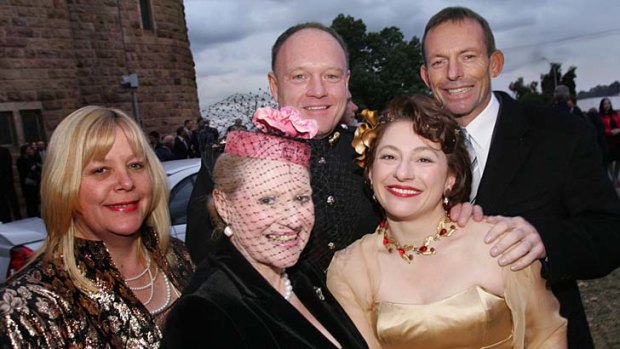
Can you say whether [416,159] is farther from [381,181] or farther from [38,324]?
[38,324]

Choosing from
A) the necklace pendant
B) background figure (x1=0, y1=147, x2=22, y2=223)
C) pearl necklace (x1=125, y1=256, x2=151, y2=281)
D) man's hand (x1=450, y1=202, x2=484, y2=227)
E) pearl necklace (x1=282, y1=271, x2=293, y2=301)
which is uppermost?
man's hand (x1=450, y1=202, x2=484, y2=227)

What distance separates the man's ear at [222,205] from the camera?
1913mm

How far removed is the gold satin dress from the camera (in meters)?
1.99

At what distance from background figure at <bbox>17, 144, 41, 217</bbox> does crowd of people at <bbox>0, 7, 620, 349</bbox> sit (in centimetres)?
963

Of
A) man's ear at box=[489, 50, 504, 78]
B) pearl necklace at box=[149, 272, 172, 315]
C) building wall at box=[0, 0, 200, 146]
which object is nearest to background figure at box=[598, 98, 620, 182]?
man's ear at box=[489, 50, 504, 78]

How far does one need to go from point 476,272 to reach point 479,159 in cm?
71

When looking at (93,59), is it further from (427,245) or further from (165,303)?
(427,245)

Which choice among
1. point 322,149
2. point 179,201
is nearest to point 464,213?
point 322,149

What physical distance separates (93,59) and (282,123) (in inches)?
538

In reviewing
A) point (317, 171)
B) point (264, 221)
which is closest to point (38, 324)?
point (264, 221)

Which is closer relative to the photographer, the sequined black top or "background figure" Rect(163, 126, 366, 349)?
"background figure" Rect(163, 126, 366, 349)

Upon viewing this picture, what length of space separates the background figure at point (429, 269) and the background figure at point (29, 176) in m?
10.4

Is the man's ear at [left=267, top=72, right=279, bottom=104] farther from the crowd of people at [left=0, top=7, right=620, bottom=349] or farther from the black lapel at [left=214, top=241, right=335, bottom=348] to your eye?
the black lapel at [left=214, top=241, right=335, bottom=348]

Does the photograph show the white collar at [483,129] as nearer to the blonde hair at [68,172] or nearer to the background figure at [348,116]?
the background figure at [348,116]
